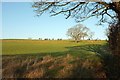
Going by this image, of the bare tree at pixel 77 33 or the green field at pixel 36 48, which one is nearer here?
the green field at pixel 36 48

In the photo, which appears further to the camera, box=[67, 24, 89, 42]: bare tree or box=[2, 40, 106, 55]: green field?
box=[67, 24, 89, 42]: bare tree

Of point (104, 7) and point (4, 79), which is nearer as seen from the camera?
point (4, 79)

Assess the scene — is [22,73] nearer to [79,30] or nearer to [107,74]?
[107,74]

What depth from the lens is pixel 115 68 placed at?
1037 centimetres

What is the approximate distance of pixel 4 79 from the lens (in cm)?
1256

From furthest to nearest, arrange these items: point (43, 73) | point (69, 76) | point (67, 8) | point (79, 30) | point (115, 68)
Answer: point (79, 30), point (67, 8), point (43, 73), point (69, 76), point (115, 68)

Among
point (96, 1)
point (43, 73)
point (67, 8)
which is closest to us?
point (43, 73)

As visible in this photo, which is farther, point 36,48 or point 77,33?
point 77,33

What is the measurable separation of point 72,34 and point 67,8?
65398 millimetres

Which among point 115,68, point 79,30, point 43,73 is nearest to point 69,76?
point 43,73

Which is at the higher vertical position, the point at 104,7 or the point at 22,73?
the point at 104,7

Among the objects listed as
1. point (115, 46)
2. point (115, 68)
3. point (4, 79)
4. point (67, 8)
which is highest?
point (67, 8)

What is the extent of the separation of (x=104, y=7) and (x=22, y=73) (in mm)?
6335

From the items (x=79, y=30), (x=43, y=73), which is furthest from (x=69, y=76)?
(x=79, y=30)
